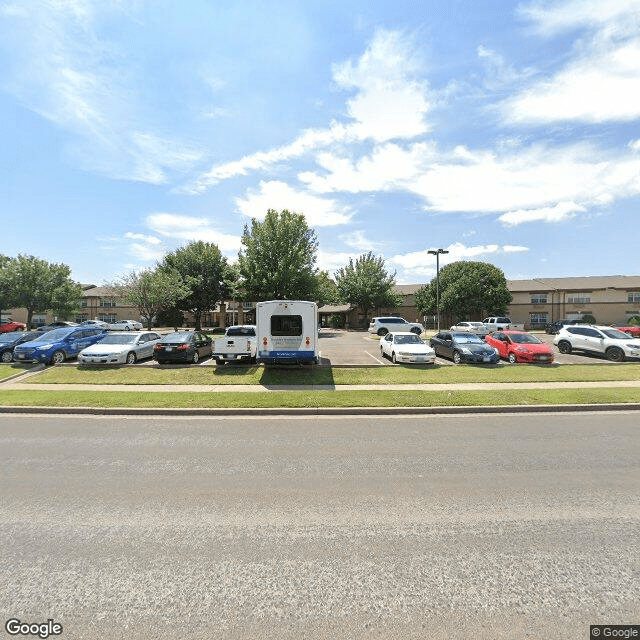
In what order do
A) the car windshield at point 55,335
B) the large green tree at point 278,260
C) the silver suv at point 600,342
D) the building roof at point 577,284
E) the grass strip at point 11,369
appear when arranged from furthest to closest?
1. the building roof at point 577,284
2. the large green tree at point 278,260
3. the silver suv at point 600,342
4. the car windshield at point 55,335
5. the grass strip at point 11,369

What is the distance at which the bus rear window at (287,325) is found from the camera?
14.2 metres

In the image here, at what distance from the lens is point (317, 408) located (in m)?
10.0

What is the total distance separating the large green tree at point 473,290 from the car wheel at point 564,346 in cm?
2612

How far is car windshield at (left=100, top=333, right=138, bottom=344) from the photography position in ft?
58.4

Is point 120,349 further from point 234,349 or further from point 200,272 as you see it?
point 200,272

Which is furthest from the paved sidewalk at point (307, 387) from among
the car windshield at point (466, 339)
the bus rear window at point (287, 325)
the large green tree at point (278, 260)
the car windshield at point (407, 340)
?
the large green tree at point (278, 260)

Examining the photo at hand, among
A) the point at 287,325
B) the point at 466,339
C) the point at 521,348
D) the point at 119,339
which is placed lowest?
the point at 521,348

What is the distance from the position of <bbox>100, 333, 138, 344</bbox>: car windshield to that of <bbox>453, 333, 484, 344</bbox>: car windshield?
15902mm

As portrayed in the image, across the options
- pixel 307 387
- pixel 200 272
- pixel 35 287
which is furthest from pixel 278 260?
pixel 307 387

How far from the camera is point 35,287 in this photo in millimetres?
35750

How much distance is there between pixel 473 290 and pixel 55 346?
43.4 m

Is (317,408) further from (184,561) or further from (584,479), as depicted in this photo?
(184,561)

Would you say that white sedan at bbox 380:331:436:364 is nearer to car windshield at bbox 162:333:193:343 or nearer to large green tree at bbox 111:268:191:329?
car windshield at bbox 162:333:193:343

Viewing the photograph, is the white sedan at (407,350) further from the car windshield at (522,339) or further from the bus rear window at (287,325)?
the bus rear window at (287,325)
